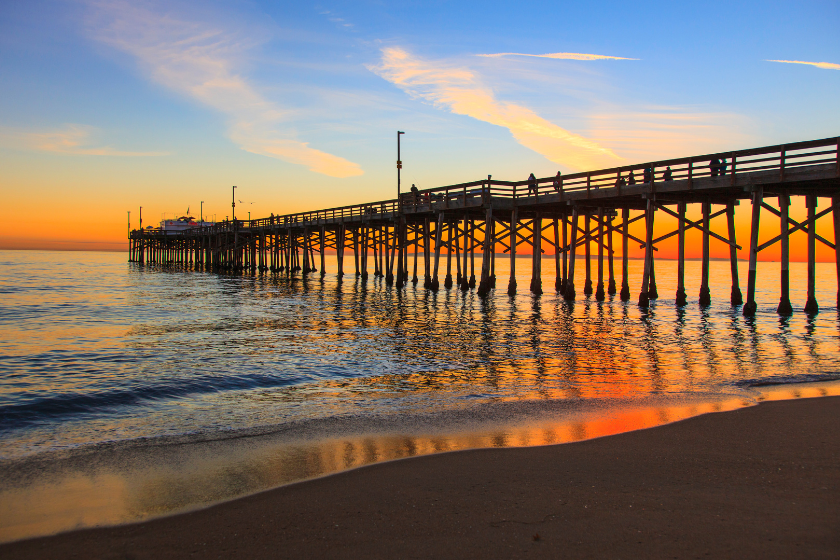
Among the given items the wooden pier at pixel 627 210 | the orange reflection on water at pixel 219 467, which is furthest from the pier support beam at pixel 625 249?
the orange reflection on water at pixel 219 467

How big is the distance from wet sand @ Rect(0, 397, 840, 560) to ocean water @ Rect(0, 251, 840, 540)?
410mm

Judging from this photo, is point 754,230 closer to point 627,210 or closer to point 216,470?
point 627,210

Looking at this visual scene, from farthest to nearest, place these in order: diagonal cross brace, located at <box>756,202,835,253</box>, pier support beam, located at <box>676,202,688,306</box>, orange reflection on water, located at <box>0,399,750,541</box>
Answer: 1. pier support beam, located at <box>676,202,688,306</box>
2. diagonal cross brace, located at <box>756,202,835,253</box>
3. orange reflection on water, located at <box>0,399,750,541</box>

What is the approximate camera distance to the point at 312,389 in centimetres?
888

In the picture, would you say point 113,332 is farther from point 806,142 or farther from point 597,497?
point 806,142

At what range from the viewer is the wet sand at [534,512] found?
3.40 m

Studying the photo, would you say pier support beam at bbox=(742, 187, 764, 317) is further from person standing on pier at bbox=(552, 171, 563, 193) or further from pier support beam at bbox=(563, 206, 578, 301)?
person standing on pier at bbox=(552, 171, 563, 193)

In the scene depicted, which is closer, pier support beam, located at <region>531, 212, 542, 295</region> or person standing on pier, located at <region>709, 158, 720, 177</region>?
person standing on pier, located at <region>709, 158, 720, 177</region>

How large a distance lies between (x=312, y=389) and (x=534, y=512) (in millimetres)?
5622

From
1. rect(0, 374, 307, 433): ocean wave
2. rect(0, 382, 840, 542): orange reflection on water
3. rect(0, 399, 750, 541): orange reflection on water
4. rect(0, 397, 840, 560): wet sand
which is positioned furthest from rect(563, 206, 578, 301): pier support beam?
rect(0, 397, 840, 560): wet sand

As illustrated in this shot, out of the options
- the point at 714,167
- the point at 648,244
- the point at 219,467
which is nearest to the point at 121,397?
the point at 219,467

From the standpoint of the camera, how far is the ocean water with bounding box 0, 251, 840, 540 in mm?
4980

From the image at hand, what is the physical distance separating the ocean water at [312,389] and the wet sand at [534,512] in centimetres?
41

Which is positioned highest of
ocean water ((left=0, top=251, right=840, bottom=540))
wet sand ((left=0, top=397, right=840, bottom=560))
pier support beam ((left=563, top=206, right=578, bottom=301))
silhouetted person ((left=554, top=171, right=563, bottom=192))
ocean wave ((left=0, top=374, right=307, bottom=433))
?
silhouetted person ((left=554, top=171, right=563, bottom=192))
